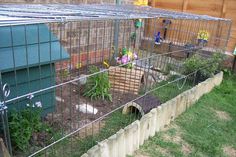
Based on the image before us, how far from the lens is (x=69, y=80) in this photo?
3838 mm

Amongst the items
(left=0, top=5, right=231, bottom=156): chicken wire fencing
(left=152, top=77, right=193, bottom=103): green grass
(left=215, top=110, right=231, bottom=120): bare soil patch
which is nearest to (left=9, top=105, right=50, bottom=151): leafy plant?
(left=0, top=5, right=231, bottom=156): chicken wire fencing

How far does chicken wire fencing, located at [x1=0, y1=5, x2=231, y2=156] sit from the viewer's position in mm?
2189

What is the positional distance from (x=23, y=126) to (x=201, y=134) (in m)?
2.07

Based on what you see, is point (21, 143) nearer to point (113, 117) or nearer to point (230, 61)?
point (113, 117)

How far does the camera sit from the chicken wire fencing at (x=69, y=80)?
219 cm

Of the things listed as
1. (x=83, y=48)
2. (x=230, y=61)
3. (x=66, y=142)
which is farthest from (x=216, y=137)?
(x=230, y=61)

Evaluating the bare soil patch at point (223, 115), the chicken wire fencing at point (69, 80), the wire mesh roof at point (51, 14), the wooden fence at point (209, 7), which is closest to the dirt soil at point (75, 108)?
the chicken wire fencing at point (69, 80)

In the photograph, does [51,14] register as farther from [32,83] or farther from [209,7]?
[209,7]

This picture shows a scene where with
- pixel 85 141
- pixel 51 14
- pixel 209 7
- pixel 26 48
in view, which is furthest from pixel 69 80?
pixel 209 7

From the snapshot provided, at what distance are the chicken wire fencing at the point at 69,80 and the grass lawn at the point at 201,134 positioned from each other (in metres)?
0.39

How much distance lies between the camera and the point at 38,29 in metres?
2.54

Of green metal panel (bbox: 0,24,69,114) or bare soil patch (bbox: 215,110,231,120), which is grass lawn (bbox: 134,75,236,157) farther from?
green metal panel (bbox: 0,24,69,114)

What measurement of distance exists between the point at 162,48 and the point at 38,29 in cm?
444

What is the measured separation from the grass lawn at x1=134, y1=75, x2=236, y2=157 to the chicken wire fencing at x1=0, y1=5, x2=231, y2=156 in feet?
1.26
